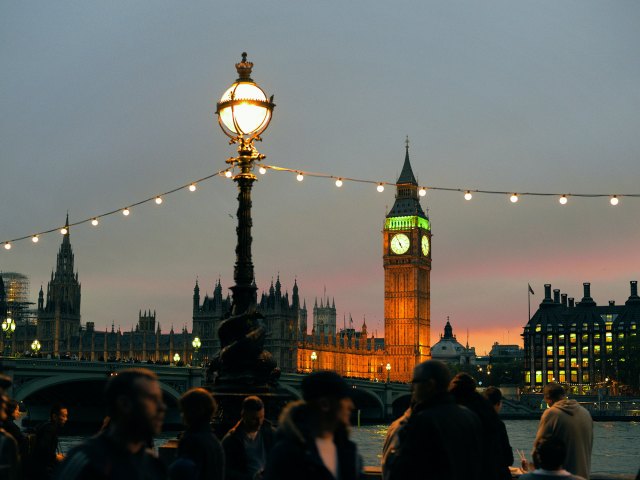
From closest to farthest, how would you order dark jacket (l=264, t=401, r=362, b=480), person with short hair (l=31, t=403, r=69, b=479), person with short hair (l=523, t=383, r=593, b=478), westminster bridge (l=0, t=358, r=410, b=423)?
1. dark jacket (l=264, t=401, r=362, b=480)
2. person with short hair (l=523, t=383, r=593, b=478)
3. person with short hair (l=31, t=403, r=69, b=479)
4. westminster bridge (l=0, t=358, r=410, b=423)

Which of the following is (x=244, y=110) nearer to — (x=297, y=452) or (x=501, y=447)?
(x=501, y=447)

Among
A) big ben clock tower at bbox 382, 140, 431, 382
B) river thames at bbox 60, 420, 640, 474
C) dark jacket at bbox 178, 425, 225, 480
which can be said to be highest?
big ben clock tower at bbox 382, 140, 431, 382

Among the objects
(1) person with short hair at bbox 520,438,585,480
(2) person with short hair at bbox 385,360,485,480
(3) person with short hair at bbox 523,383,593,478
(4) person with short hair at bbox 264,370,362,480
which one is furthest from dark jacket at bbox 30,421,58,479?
(4) person with short hair at bbox 264,370,362,480

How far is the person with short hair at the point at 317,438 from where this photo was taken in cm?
430

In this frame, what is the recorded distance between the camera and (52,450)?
31.8ft

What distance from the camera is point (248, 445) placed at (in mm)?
7172

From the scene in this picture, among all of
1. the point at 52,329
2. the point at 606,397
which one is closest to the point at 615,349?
the point at 606,397

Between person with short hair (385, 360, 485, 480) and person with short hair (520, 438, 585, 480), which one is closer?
person with short hair (385, 360, 485, 480)

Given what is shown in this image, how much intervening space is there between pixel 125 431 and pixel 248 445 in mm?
3244

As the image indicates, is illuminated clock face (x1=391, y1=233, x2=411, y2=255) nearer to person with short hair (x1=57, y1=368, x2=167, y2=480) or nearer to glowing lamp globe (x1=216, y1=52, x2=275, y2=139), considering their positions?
glowing lamp globe (x1=216, y1=52, x2=275, y2=139)

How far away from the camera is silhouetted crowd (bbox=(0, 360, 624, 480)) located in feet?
13.1

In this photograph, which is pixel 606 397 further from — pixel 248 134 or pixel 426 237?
pixel 248 134

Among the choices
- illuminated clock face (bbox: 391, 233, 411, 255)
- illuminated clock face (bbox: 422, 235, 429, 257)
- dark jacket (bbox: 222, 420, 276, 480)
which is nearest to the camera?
dark jacket (bbox: 222, 420, 276, 480)

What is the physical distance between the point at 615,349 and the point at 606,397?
1505 cm
